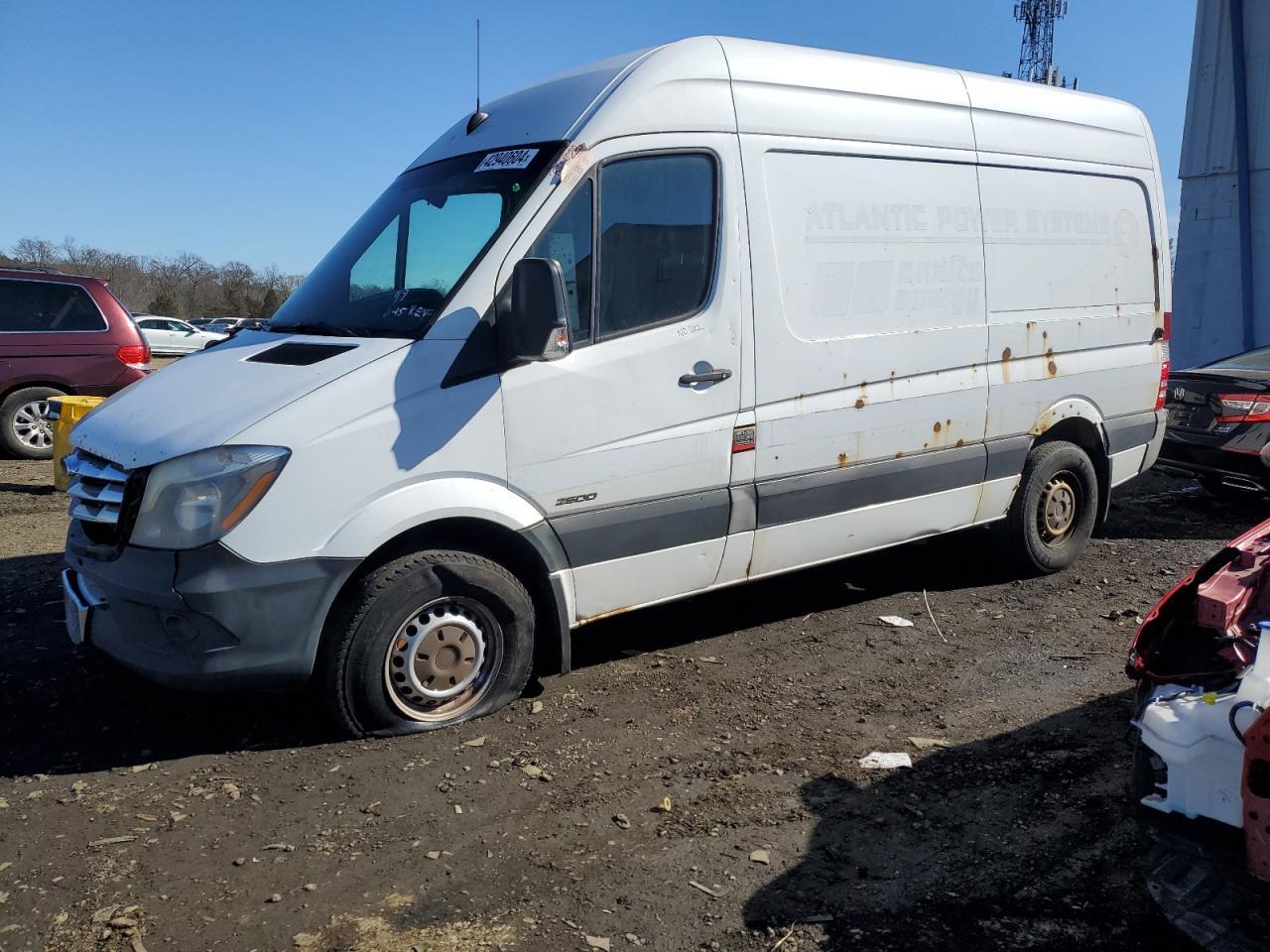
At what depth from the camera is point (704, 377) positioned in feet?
15.4

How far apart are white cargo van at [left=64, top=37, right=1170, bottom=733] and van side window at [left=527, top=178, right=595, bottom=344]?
0.01 metres

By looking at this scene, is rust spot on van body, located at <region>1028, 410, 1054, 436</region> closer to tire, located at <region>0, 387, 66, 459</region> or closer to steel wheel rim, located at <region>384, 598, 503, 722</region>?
steel wheel rim, located at <region>384, 598, 503, 722</region>

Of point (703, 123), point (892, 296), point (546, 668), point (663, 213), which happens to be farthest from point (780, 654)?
point (703, 123)

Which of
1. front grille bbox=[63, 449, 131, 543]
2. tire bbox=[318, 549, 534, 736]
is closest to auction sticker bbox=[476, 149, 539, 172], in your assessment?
tire bbox=[318, 549, 534, 736]

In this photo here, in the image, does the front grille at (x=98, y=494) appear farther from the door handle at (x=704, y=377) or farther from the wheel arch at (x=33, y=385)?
the wheel arch at (x=33, y=385)

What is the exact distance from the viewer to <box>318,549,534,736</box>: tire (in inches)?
161

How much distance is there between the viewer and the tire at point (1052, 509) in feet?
20.7

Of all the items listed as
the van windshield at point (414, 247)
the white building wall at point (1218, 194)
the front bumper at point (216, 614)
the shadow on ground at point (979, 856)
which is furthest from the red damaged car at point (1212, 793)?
the white building wall at point (1218, 194)

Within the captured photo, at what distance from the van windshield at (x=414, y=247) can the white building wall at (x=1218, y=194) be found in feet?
45.1

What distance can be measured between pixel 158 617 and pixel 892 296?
3742mm

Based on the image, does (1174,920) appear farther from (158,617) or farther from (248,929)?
(158,617)

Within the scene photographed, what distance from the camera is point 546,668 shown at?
201 inches

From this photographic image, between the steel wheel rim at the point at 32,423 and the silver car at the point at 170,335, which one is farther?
the silver car at the point at 170,335

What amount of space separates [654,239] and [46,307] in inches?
337
